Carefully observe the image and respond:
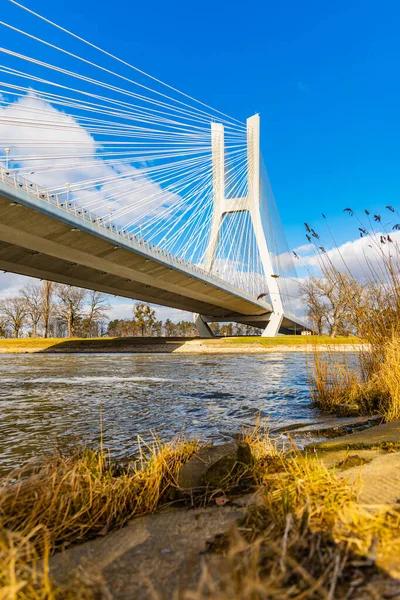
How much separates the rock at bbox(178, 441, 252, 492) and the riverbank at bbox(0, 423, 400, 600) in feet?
0.05

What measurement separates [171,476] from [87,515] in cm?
80

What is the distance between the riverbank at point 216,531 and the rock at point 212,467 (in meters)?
0.02

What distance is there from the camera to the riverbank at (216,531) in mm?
1477

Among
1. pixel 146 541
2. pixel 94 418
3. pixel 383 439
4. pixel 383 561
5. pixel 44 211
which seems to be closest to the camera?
pixel 383 561

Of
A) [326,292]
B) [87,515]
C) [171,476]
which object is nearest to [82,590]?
[87,515]

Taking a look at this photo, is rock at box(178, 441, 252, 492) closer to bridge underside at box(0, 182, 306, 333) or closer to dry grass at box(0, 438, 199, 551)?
dry grass at box(0, 438, 199, 551)

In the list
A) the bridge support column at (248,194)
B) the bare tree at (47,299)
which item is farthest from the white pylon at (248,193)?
the bare tree at (47,299)

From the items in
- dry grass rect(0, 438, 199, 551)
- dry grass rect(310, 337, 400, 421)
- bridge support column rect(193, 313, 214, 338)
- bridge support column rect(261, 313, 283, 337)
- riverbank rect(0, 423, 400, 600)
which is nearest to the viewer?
riverbank rect(0, 423, 400, 600)

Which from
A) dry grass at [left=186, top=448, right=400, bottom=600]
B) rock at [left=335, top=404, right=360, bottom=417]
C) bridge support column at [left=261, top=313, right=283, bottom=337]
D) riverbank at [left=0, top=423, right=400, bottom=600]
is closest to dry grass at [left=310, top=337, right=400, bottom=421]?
rock at [left=335, top=404, right=360, bottom=417]

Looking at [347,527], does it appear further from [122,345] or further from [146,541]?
[122,345]

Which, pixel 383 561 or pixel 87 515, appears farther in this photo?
pixel 87 515

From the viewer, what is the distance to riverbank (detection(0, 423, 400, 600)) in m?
1.48

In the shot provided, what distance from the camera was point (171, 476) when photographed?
315 cm

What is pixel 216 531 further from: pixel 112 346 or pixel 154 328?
pixel 154 328
